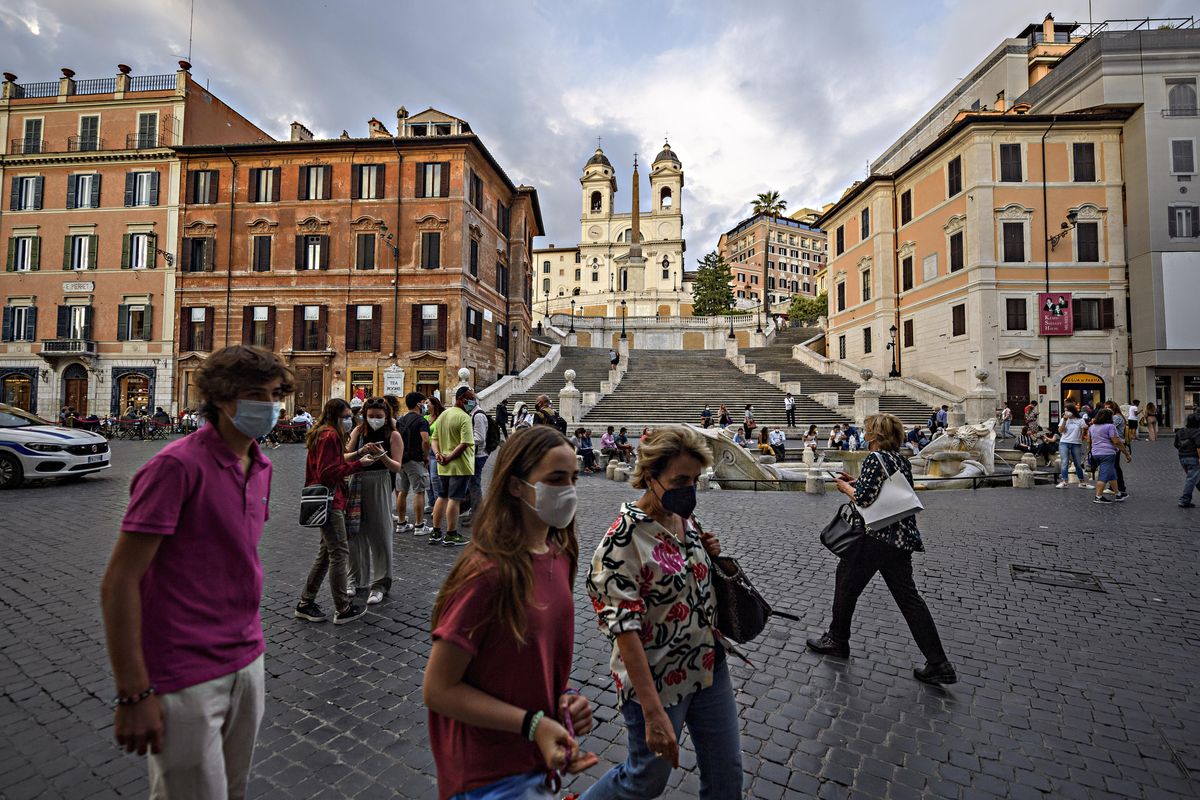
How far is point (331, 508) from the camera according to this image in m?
4.60

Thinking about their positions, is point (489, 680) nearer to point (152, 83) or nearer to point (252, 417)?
point (252, 417)

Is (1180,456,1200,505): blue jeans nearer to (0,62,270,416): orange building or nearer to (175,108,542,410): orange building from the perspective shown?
(175,108,542,410): orange building

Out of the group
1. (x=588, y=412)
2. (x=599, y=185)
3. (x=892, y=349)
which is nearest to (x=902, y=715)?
(x=588, y=412)

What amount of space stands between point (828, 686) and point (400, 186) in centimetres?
3098

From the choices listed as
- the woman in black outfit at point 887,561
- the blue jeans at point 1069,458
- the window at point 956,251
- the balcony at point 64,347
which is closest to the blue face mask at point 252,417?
the woman in black outfit at point 887,561

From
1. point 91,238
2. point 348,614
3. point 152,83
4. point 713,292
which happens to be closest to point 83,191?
point 91,238

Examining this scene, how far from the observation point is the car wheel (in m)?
10.8

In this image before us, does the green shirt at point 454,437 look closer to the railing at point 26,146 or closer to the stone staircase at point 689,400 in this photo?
the stone staircase at point 689,400

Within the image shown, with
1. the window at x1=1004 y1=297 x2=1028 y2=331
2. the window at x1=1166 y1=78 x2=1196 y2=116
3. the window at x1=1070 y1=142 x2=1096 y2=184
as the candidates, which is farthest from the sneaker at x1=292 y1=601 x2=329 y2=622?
the window at x1=1166 y1=78 x2=1196 y2=116

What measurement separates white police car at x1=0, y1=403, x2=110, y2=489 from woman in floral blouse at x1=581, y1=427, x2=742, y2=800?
45.4 feet

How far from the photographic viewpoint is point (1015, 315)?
1043 inches

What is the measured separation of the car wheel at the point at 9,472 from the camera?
10.8 m

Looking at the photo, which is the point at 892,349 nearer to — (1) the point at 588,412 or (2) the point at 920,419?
(2) the point at 920,419

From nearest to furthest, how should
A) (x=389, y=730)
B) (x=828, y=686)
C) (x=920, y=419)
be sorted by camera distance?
1. (x=389, y=730)
2. (x=828, y=686)
3. (x=920, y=419)
